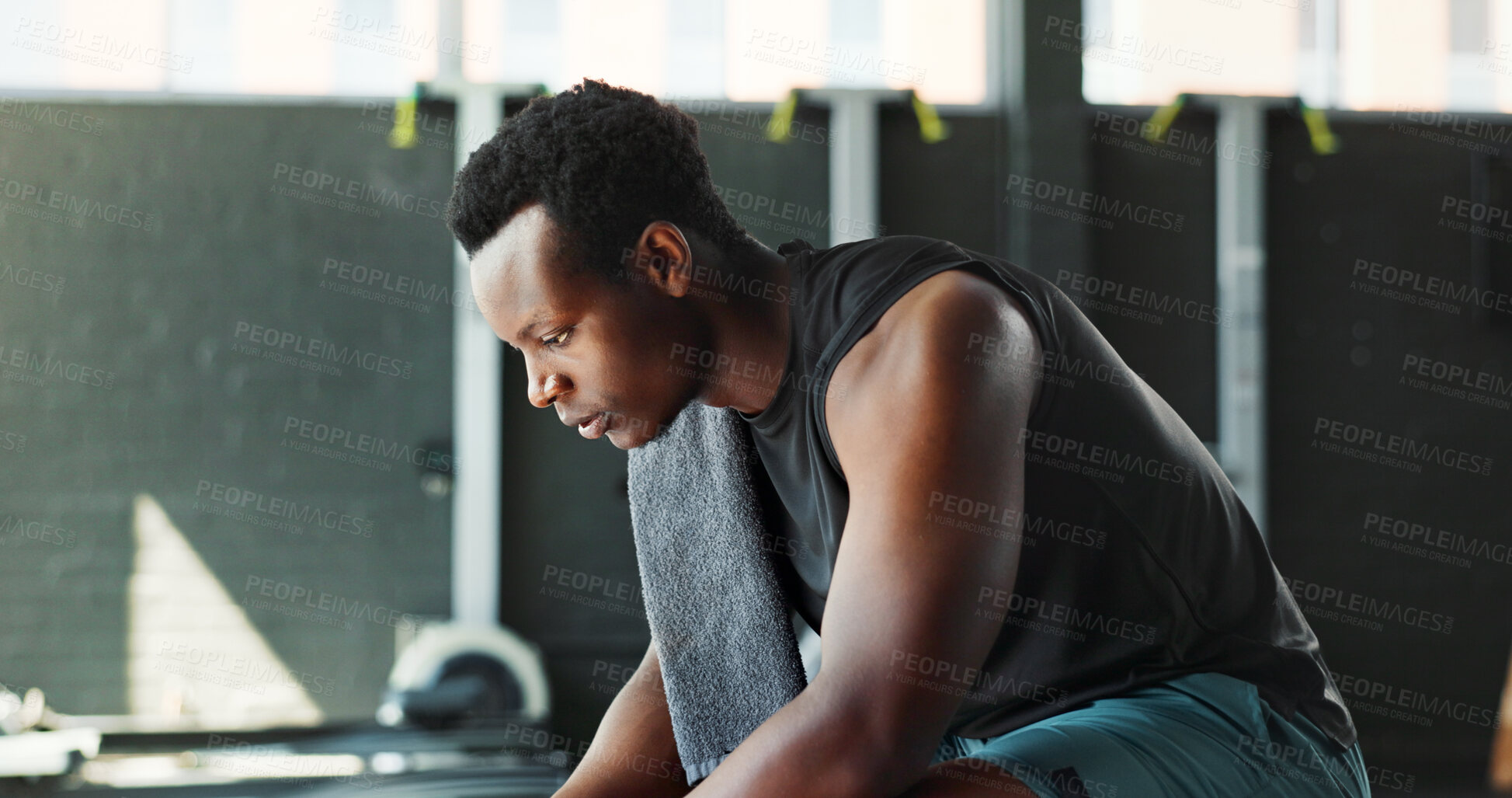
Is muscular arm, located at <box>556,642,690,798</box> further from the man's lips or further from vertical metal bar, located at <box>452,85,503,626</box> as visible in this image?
vertical metal bar, located at <box>452,85,503,626</box>

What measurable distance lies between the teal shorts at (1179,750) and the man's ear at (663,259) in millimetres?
415

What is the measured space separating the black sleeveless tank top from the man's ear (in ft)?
0.30

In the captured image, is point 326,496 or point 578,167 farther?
point 326,496

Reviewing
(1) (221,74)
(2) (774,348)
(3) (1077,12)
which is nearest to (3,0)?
(1) (221,74)

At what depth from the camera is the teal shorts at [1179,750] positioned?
2.49 feet

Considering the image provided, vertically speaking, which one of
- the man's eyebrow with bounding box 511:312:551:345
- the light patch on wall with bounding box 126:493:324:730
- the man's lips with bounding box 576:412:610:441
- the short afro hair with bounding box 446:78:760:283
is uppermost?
the short afro hair with bounding box 446:78:760:283

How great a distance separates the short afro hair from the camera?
86cm

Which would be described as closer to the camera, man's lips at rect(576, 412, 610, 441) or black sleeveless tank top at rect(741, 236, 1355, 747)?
black sleeveless tank top at rect(741, 236, 1355, 747)

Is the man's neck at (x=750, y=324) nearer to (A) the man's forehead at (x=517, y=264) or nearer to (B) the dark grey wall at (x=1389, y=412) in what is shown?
(A) the man's forehead at (x=517, y=264)

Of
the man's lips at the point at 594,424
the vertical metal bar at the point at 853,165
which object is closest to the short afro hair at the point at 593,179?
the man's lips at the point at 594,424

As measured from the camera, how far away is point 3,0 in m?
3.13

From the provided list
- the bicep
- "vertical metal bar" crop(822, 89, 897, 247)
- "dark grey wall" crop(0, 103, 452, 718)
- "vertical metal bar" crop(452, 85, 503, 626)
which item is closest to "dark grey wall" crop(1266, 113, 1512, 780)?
"vertical metal bar" crop(822, 89, 897, 247)

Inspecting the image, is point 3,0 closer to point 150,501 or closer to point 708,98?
point 150,501

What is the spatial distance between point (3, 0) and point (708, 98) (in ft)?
6.43
